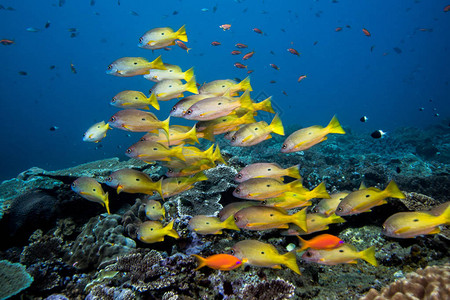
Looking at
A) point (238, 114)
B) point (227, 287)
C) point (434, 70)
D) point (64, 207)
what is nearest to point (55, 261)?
point (64, 207)

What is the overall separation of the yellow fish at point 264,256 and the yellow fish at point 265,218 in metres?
0.28

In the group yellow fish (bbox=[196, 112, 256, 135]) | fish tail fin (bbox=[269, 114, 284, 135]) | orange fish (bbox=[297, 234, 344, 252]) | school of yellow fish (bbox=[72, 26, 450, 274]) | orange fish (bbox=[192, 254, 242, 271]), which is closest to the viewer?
orange fish (bbox=[192, 254, 242, 271])

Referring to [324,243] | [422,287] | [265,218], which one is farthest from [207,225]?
[422,287]

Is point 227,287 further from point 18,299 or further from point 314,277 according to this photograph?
point 18,299

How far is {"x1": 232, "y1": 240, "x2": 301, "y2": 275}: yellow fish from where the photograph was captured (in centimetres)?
249

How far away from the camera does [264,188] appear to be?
284cm

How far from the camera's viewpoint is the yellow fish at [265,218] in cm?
275

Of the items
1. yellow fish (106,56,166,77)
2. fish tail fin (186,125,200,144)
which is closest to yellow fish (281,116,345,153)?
fish tail fin (186,125,200,144)

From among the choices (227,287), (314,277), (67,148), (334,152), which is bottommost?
(67,148)

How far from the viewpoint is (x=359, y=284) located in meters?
2.99

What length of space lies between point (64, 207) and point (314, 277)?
608cm

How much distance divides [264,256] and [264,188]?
2.60ft

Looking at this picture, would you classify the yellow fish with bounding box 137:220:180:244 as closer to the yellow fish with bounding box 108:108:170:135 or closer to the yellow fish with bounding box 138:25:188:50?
the yellow fish with bounding box 108:108:170:135

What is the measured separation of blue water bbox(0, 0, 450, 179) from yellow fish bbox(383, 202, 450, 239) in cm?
6295
